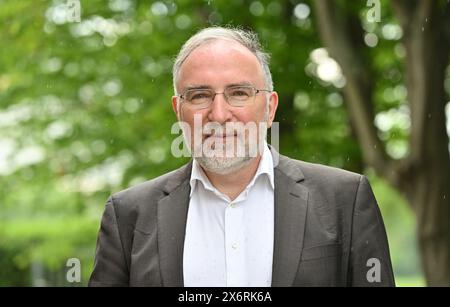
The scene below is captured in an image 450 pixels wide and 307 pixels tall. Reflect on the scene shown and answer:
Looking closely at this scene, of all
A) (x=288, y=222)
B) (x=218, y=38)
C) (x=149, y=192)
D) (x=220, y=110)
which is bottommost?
(x=288, y=222)

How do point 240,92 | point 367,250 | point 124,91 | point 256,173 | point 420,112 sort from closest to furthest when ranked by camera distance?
1. point 367,250
2. point 240,92
3. point 256,173
4. point 420,112
5. point 124,91

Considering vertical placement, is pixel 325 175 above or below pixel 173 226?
above

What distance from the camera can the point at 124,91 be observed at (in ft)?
29.6

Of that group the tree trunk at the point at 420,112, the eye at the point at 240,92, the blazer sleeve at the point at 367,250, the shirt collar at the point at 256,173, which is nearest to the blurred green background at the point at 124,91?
the tree trunk at the point at 420,112

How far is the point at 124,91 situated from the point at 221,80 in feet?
21.6

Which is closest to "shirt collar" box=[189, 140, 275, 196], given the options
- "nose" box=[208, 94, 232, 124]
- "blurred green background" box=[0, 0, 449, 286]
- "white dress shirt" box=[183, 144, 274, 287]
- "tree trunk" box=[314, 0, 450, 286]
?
"white dress shirt" box=[183, 144, 274, 287]

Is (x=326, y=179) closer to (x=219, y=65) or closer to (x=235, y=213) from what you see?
(x=235, y=213)

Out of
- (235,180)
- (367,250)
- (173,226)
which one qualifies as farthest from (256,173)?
(367,250)

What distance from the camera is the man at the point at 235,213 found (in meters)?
2.47

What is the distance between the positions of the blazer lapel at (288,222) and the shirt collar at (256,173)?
25mm

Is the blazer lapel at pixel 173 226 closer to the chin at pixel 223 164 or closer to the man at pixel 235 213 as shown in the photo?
the man at pixel 235 213

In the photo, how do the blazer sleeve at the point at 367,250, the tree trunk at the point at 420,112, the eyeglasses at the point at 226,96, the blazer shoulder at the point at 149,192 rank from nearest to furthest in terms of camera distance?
1. the blazer sleeve at the point at 367,250
2. the eyeglasses at the point at 226,96
3. the blazer shoulder at the point at 149,192
4. the tree trunk at the point at 420,112

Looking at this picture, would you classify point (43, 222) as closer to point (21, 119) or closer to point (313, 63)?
point (21, 119)

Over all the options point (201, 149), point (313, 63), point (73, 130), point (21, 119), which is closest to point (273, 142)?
point (313, 63)
